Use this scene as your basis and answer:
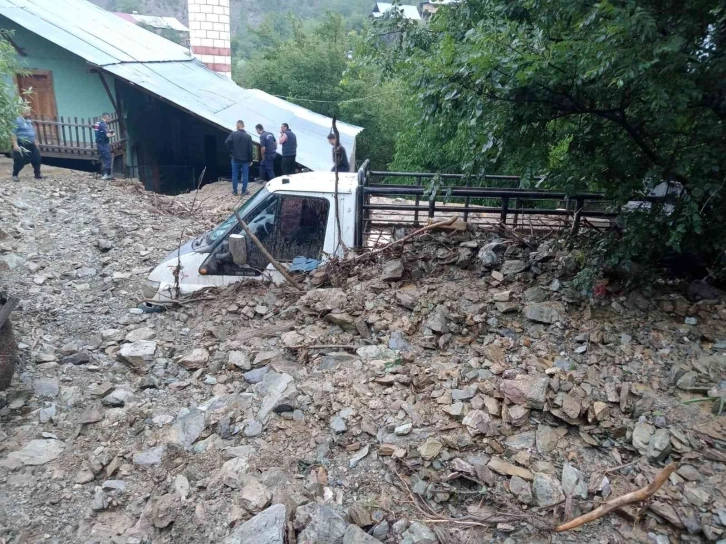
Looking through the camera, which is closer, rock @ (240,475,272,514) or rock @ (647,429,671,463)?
rock @ (240,475,272,514)

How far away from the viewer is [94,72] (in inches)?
659

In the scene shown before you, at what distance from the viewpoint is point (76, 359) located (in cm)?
559

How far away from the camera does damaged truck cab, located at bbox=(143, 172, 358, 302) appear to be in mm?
6312

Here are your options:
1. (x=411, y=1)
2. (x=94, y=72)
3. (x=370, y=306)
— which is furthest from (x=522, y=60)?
(x=411, y=1)

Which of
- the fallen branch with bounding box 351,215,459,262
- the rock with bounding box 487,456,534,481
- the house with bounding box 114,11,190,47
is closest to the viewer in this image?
the rock with bounding box 487,456,534,481

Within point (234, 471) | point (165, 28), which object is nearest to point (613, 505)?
point (234, 471)

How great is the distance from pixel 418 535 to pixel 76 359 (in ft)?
13.0

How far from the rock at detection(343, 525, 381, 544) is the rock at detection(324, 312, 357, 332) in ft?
7.74

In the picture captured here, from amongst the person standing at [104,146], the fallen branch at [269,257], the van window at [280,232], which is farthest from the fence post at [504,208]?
the person standing at [104,146]

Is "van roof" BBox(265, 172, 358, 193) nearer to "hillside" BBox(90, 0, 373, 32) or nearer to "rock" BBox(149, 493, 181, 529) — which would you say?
"rock" BBox(149, 493, 181, 529)

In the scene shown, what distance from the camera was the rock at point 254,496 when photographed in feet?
12.0

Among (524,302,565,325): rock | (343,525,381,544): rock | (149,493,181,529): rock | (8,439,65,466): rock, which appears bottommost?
(8,439,65,466): rock

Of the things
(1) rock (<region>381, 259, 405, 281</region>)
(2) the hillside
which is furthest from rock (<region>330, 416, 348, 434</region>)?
(2) the hillside

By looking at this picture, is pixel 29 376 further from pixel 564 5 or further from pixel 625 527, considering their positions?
pixel 564 5
